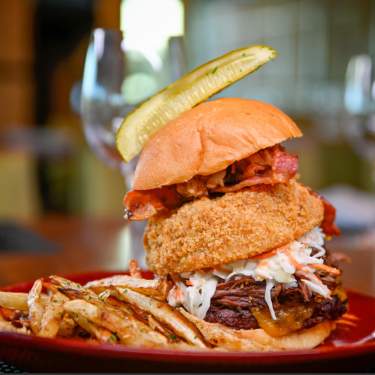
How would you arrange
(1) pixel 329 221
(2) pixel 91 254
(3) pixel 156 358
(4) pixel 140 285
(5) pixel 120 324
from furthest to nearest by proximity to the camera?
1. (2) pixel 91 254
2. (1) pixel 329 221
3. (4) pixel 140 285
4. (5) pixel 120 324
5. (3) pixel 156 358

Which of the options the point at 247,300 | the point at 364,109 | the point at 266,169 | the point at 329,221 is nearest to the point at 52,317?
the point at 247,300

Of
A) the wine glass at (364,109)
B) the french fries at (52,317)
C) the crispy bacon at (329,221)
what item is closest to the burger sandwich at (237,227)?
the crispy bacon at (329,221)

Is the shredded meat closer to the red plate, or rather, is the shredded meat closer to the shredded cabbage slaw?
the shredded cabbage slaw

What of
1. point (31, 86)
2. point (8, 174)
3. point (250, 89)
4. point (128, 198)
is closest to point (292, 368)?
point (128, 198)

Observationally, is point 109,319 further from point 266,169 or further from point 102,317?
point 266,169

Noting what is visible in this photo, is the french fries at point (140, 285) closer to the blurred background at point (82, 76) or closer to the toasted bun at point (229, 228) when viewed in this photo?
the toasted bun at point (229, 228)

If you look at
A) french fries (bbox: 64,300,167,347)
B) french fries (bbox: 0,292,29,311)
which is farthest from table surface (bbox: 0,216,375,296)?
french fries (bbox: 64,300,167,347)
